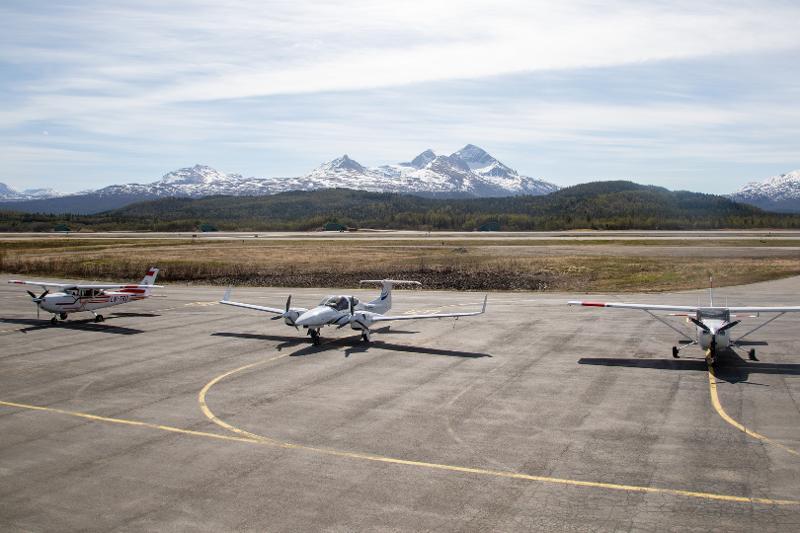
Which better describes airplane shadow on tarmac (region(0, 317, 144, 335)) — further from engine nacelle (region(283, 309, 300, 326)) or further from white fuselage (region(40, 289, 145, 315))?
engine nacelle (region(283, 309, 300, 326))

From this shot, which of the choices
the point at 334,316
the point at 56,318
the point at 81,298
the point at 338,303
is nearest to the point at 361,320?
the point at 338,303

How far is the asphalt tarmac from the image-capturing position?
13.5 m

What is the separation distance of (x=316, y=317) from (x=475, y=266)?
137 feet

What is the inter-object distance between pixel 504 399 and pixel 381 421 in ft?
16.0

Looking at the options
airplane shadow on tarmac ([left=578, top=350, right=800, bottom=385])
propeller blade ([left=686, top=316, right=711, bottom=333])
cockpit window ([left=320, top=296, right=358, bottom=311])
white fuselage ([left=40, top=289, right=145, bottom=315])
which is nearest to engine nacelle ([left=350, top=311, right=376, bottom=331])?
cockpit window ([left=320, top=296, right=358, bottom=311])

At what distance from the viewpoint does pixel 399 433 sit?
61.0ft

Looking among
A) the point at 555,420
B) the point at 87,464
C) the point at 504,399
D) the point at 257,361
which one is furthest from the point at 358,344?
the point at 87,464

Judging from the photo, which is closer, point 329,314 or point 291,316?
point 291,316

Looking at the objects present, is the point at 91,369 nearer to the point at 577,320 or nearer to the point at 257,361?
the point at 257,361

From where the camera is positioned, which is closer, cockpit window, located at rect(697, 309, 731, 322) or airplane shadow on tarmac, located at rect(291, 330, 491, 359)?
cockpit window, located at rect(697, 309, 731, 322)

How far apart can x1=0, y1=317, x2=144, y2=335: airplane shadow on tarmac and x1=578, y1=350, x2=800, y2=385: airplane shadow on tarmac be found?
86.0ft

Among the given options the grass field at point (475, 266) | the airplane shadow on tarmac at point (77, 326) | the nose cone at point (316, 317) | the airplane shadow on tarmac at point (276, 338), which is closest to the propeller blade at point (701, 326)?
the nose cone at point (316, 317)

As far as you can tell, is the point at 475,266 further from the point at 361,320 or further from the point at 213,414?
the point at 213,414

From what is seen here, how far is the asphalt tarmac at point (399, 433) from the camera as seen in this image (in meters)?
13.5
